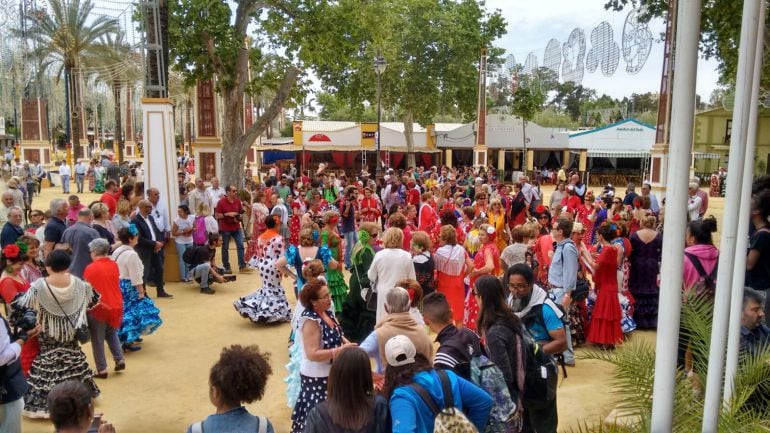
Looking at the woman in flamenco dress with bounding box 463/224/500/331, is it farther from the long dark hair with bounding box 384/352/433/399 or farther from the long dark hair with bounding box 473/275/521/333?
the long dark hair with bounding box 384/352/433/399

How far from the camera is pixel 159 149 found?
11508 mm

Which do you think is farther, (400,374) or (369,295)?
(369,295)

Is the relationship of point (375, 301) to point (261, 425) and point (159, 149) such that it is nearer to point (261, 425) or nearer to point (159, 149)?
point (261, 425)

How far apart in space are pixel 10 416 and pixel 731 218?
15.0 feet

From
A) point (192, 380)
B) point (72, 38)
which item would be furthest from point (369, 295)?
point (72, 38)

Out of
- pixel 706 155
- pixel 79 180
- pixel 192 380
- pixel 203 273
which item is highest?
pixel 706 155

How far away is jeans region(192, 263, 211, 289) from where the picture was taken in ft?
34.0

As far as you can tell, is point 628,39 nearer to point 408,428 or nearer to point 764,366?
point 764,366

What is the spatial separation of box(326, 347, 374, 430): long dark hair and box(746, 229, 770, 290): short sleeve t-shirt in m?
4.21

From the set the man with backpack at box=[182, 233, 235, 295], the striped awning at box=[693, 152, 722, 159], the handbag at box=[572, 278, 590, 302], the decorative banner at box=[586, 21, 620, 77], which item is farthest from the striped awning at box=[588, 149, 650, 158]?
the handbag at box=[572, 278, 590, 302]

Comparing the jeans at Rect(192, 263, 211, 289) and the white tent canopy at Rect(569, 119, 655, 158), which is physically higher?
the white tent canopy at Rect(569, 119, 655, 158)

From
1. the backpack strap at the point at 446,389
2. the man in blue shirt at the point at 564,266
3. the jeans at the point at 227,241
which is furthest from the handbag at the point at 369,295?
the jeans at the point at 227,241

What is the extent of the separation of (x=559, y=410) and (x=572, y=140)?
117ft

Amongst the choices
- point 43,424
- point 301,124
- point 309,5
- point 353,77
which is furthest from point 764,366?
point 301,124
